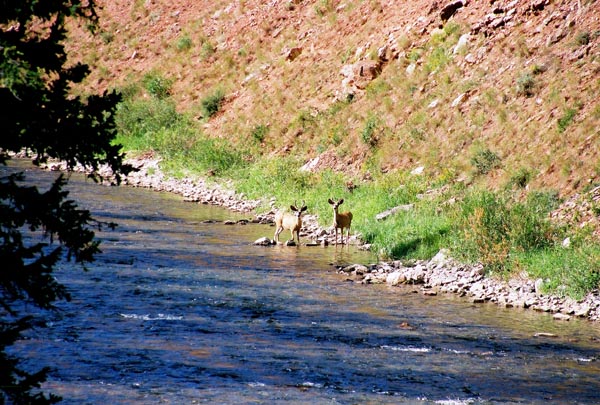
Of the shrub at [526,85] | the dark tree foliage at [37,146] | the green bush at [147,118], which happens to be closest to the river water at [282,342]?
the dark tree foliage at [37,146]

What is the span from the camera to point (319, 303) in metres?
17.8

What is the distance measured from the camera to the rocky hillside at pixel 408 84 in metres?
27.0

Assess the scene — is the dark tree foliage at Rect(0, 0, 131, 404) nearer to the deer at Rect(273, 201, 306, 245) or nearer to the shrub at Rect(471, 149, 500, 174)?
the deer at Rect(273, 201, 306, 245)

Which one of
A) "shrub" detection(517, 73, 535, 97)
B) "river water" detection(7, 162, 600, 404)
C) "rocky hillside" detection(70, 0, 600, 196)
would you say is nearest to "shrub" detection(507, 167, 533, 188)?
"rocky hillside" detection(70, 0, 600, 196)

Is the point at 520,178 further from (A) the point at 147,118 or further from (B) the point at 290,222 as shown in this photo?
(A) the point at 147,118

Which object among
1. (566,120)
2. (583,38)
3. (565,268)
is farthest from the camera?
(583,38)

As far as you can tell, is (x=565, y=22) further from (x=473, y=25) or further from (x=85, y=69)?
(x=85, y=69)

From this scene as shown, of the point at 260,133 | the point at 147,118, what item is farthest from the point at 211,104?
the point at 260,133

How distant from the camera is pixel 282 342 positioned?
48.4 feet

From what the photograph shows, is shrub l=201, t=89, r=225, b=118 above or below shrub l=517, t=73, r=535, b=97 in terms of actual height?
above

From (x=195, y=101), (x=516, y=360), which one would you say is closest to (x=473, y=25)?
(x=195, y=101)

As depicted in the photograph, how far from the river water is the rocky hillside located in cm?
795

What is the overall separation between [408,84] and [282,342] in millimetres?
21831

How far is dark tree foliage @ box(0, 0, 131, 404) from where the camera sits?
275 inches
